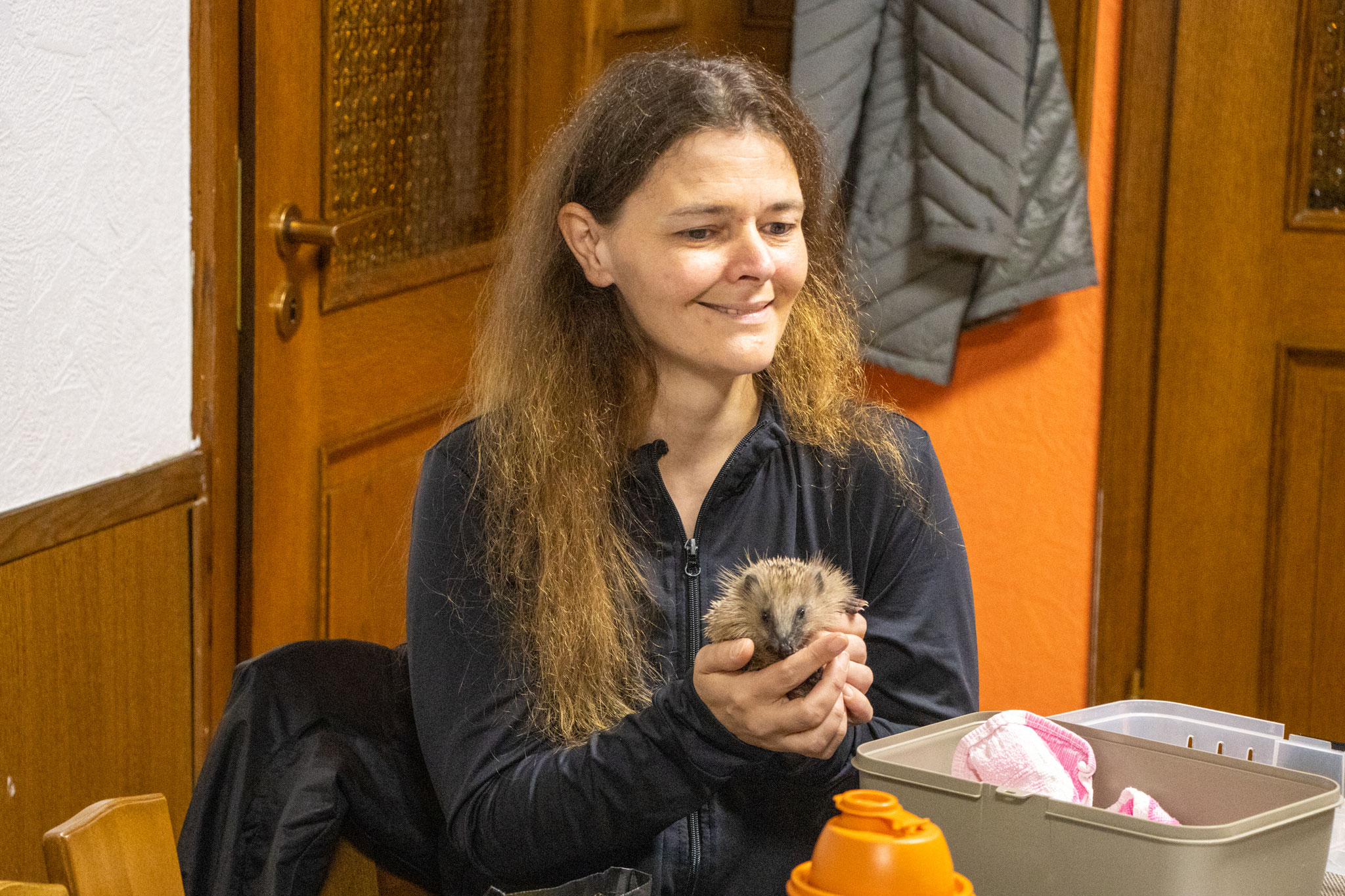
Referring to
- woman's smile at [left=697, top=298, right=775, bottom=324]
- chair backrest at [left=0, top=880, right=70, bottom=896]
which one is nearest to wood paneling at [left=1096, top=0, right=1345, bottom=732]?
woman's smile at [left=697, top=298, right=775, bottom=324]

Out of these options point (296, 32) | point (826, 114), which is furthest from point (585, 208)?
point (826, 114)

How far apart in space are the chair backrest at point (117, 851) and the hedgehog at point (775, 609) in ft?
1.33

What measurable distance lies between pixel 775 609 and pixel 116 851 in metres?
0.45

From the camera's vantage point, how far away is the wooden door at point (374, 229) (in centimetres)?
207

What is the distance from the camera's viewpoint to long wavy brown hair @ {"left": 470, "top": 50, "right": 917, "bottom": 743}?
4.28 ft

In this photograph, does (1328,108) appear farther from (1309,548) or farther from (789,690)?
(789,690)

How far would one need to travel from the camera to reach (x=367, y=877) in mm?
1291

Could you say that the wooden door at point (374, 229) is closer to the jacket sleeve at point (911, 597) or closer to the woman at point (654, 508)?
the woman at point (654, 508)

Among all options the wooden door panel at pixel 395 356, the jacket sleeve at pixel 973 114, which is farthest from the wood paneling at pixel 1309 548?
the wooden door panel at pixel 395 356

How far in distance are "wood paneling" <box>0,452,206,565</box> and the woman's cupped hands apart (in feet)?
2.97

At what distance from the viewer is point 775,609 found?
99cm

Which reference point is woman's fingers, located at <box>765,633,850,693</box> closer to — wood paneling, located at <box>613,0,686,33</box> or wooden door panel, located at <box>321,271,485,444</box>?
wooden door panel, located at <box>321,271,485,444</box>

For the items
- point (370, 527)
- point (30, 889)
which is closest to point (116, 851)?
point (30, 889)

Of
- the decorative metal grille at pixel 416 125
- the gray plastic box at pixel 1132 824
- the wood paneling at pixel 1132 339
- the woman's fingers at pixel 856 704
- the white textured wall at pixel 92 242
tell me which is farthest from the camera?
the wood paneling at pixel 1132 339
